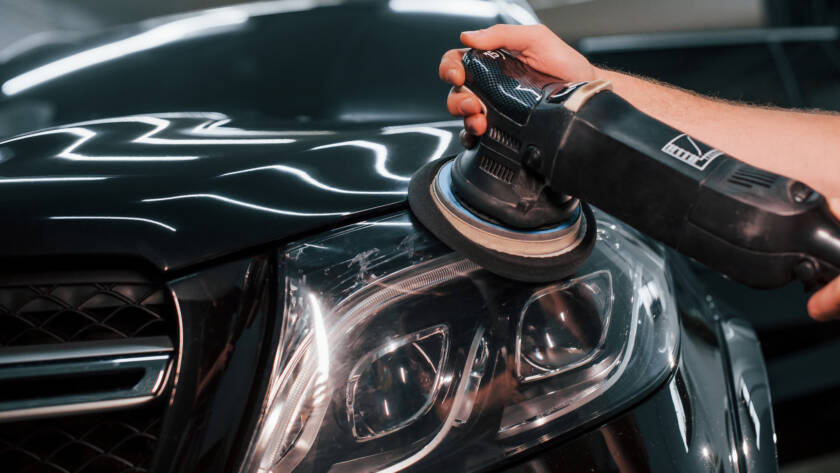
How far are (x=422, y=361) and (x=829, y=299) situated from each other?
0.41 metres

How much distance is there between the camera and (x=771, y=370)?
220cm

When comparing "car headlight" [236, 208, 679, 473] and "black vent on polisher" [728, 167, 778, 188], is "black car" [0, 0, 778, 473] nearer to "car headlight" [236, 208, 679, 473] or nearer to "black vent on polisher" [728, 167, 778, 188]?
"car headlight" [236, 208, 679, 473]

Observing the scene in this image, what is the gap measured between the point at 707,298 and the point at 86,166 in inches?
45.0

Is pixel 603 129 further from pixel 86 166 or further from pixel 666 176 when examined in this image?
pixel 86 166

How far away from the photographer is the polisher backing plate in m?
0.86

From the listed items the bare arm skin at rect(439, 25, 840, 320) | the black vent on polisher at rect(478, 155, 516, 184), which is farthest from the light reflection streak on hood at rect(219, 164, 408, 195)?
the bare arm skin at rect(439, 25, 840, 320)

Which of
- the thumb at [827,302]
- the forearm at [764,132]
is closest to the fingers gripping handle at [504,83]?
the thumb at [827,302]

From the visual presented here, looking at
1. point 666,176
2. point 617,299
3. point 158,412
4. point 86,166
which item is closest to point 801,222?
point 666,176

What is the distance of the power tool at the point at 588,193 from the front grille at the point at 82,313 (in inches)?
12.8

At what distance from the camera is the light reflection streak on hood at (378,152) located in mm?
961

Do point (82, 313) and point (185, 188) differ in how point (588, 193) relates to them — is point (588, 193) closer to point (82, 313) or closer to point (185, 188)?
point (185, 188)

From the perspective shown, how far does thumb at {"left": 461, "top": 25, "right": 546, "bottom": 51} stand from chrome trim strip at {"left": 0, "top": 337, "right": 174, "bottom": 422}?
1.81 ft

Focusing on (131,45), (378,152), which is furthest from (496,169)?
(131,45)

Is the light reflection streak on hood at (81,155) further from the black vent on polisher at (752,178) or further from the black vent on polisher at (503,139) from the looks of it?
the black vent on polisher at (752,178)
